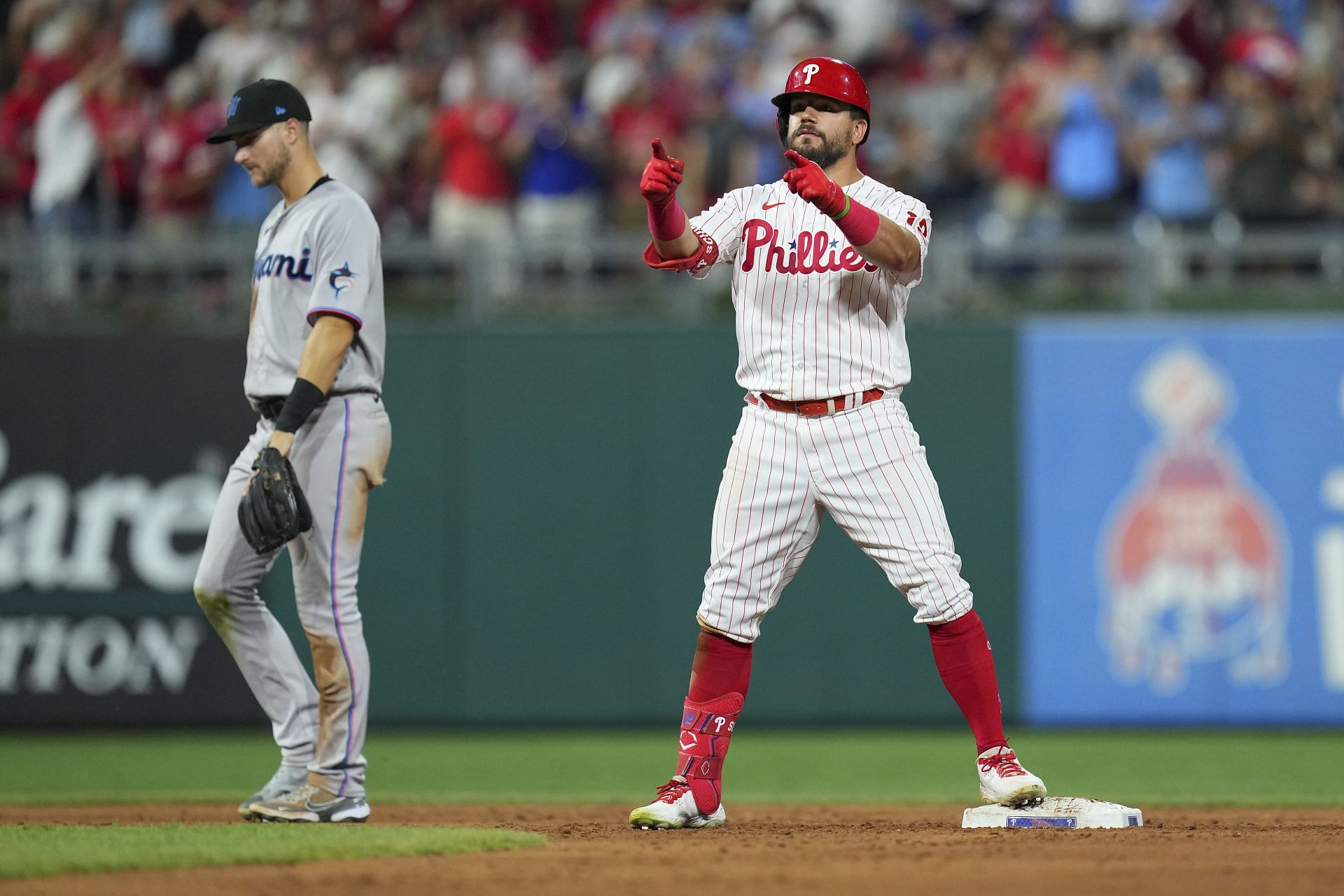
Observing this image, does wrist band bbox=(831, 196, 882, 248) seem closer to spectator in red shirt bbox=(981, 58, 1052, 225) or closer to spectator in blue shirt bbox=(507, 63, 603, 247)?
spectator in red shirt bbox=(981, 58, 1052, 225)

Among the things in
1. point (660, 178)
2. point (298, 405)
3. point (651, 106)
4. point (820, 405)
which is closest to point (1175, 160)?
point (651, 106)

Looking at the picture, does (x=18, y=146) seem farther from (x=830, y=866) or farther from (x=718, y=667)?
(x=830, y=866)

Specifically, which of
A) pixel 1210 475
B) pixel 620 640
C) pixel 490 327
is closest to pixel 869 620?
pixel 620 640

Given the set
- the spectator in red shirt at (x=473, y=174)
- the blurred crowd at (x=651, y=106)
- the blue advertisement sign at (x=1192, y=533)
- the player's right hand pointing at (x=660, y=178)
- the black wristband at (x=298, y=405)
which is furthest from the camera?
the spectator in red shirt at (x=473, y=174)

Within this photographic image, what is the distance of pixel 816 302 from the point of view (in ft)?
16.8

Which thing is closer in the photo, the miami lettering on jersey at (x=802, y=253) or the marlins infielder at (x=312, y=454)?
the miami lettering on jersey at (x=802, y=253)

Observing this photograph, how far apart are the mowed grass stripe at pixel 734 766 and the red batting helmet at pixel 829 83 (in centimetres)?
269

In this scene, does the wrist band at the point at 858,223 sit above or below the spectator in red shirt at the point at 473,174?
below

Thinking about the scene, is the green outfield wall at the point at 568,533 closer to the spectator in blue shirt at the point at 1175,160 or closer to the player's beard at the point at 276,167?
the spectator in blue shirt at the point at 1175,160

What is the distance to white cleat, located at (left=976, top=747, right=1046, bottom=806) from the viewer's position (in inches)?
197

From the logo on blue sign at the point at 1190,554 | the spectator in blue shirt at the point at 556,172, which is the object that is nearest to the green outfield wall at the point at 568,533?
the logo on blue sign at the point at 1190,554

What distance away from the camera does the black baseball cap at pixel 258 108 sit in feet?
18.3

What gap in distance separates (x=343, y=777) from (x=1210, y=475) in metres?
5.26

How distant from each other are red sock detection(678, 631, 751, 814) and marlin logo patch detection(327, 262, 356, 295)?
1.54m
